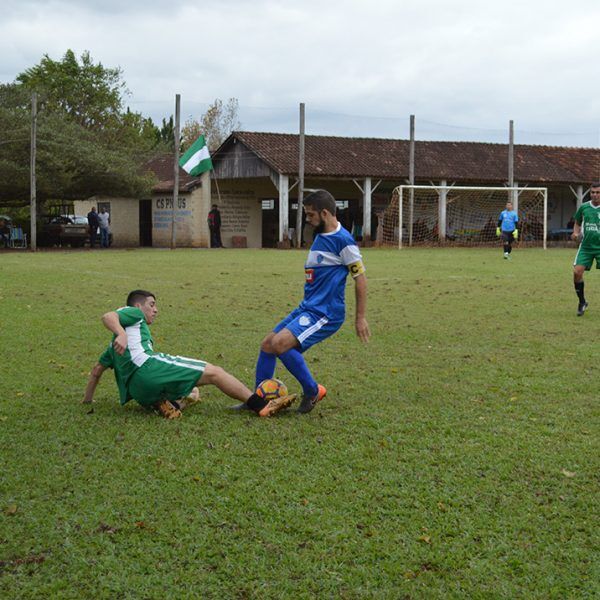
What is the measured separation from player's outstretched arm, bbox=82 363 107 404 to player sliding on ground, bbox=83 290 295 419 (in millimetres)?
77

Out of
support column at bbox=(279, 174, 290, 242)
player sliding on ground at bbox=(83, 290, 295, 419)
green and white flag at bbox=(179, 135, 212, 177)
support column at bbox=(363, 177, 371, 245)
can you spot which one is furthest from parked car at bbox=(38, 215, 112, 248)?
player sliding on ground at bbox=(83, 290, 295, 419)

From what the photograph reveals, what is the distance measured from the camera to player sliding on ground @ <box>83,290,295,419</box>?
6.06 meters

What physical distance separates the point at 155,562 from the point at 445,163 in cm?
3891

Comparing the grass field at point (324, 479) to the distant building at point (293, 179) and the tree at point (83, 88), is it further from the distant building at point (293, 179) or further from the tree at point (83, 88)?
the tree at point (83, 88)

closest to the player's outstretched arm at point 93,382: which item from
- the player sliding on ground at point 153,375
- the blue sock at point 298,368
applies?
the player sliding on ground at point 153,375

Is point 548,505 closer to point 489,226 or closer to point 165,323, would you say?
point 165,323

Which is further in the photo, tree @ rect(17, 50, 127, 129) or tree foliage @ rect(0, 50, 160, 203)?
tree @ rect(17, 50, 127, 129)

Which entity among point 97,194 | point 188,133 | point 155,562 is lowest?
point 155,562

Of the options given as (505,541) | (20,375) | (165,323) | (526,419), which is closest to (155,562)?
(505,541)

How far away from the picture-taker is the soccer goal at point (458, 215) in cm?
3883

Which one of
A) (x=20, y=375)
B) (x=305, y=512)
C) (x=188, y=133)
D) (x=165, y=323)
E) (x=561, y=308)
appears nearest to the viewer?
(x=305, y=512)

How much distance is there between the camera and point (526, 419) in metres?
6.03

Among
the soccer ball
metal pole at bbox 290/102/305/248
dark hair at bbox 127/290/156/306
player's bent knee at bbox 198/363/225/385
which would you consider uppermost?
metal pole at bbox 290/102/305/248

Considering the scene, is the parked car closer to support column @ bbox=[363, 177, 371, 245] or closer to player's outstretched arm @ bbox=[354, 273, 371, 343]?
support column @ bbox=[363, 177, 371, 245]
